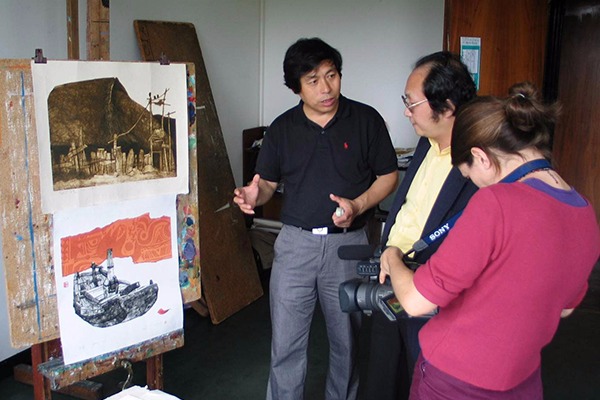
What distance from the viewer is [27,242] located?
1815 mm

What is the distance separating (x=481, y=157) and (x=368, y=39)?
3.33m

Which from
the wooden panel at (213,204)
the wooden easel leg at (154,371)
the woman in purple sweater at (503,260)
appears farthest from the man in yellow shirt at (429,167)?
the wooden panel at (213,204)

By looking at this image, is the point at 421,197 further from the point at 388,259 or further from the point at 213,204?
the point at 213,204

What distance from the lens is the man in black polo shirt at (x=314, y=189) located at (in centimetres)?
218

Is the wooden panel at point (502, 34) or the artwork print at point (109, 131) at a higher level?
the wooden panel at point (502, 34)

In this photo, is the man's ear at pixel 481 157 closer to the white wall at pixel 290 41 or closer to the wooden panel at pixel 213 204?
the wooden panel at pixel 213 204

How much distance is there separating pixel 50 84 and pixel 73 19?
56cm

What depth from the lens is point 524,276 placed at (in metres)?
1.18

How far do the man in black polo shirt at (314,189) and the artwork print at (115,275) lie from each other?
0.99 ft

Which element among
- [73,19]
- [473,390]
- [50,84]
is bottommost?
[473,390]

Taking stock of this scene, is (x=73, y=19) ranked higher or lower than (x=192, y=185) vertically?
higher

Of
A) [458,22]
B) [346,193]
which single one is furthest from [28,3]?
[458,22]

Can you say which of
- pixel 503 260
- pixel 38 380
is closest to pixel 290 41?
pixel 38 380

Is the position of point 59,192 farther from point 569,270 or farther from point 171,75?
point 569,270
